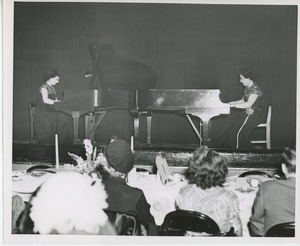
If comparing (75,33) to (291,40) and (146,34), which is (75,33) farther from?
(291,40)

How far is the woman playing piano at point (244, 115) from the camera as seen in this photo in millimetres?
2580

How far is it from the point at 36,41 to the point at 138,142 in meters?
0.93

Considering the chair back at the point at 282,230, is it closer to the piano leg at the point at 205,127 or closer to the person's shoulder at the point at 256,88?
the piano leg at the point at 205,127

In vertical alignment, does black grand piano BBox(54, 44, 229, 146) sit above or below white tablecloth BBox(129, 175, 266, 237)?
above

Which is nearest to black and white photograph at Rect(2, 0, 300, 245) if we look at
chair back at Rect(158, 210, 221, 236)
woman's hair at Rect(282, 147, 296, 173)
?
woman's hair at Rect(282, 147, 296, 173)

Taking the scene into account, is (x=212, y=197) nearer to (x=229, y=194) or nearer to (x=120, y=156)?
(x=229, y=194)

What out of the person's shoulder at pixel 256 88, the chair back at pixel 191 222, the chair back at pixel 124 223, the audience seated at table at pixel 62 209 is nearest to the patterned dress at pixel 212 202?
the chair back at pixel 191 222

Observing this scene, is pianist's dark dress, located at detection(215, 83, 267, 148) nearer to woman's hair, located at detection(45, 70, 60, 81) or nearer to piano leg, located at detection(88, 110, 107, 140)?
piano leg, located at detection(88, 110, 107, 140)

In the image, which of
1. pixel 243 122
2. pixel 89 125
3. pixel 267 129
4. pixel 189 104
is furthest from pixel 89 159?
pixel 267 129

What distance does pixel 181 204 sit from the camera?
7.71 ft

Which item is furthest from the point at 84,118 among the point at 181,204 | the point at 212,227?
the point at 212,227

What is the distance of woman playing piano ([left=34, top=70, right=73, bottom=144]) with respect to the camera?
261cm

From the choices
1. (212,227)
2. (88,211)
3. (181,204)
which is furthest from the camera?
(88,211)

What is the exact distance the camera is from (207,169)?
2461mm
